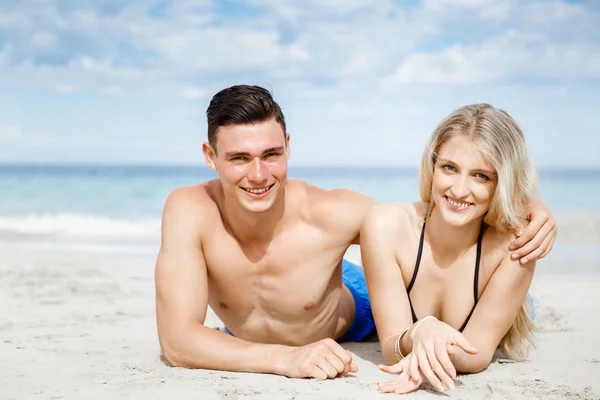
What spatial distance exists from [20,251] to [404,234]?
870 centimetres

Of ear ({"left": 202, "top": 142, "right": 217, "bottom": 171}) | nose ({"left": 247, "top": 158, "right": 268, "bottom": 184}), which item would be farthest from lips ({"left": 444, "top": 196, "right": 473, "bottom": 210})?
ear ({"left": 202, "top": 142, "right": 217, "bottom": 171})

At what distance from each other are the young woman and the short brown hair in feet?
2.87

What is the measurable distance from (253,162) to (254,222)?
1.50 ft

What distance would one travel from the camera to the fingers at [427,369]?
10.4 feet

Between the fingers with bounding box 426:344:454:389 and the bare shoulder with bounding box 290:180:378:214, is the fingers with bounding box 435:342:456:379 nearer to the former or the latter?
the fingers with bounding box 426:344:454:389

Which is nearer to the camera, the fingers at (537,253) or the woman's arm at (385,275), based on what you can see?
the fingers at (537,253)

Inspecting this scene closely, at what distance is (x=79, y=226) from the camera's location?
16750 millimetres

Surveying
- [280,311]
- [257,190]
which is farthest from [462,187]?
[280,311]

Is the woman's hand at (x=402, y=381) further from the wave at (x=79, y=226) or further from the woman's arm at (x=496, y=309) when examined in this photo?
the wave at (x=79, y=226)

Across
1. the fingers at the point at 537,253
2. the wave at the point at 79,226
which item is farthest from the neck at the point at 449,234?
the wave at the point at 79,226

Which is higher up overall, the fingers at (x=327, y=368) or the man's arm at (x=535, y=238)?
the man's arm at (x=535, y=238)

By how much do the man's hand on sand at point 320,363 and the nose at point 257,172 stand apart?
101cm

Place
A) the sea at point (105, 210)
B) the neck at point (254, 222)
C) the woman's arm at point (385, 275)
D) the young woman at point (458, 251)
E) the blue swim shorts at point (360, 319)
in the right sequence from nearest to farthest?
the young woman at point (458, 251)
the woman's arm at point (385, 275)
the neck at point (254, 222)
the blue swim shorts at point (360, 319)
the sea at point (105, 210)

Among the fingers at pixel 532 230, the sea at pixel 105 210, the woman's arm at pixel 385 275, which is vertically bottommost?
the sea at pixel 105 210
